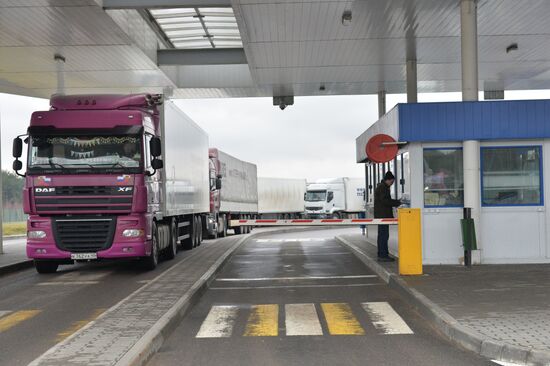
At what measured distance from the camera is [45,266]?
51.5ft

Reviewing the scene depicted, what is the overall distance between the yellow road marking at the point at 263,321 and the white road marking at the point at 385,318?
53.5 inches

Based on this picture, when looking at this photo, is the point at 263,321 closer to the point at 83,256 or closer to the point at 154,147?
the point at 83,256

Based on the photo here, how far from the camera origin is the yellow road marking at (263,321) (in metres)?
8.30

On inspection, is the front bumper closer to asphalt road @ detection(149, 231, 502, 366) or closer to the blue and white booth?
asphalt road @ detection(149, 231, 502, 366)

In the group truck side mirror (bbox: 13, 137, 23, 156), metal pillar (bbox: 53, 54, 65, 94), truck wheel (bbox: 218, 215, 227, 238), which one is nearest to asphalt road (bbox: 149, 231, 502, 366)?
truck side mirror (bbox: 13, 137, 23, 156)

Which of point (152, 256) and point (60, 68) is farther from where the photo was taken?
point (60, 68)

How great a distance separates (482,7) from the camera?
15422 mm

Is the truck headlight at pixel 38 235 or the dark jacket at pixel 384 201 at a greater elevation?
the dark jacket at pixel 384 201

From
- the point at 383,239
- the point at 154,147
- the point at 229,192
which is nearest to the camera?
the point at 154,147

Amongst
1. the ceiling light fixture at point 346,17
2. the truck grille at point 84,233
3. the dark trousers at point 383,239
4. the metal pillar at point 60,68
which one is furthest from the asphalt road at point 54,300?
the ceiling light fixture at point 346,17

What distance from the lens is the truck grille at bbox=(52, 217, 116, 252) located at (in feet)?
46.3

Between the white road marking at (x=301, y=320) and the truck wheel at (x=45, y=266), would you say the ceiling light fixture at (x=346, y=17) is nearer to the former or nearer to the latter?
the white road marking at (x=301, y=320)

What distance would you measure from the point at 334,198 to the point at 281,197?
4411mm

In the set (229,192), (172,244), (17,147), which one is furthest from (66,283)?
(229,192)
